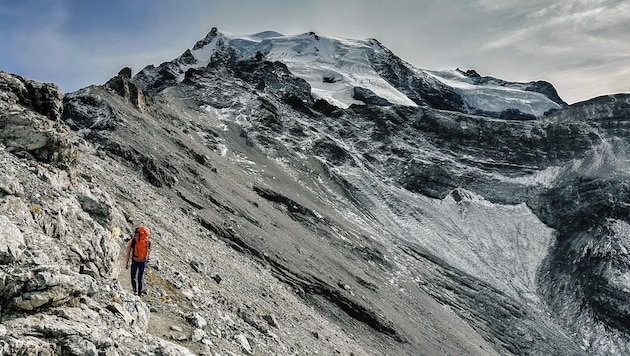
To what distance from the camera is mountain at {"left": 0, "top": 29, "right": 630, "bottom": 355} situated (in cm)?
1238

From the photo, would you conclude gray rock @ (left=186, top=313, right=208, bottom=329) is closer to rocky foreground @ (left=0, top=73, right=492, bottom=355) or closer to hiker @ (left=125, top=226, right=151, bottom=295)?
rocky foreground @ (left=0, top=73, right=492, bottom=355)

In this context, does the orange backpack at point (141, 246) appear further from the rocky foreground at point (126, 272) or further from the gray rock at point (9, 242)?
the gray rock at point (9, 242)

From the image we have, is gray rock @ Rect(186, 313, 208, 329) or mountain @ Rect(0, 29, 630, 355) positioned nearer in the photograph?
mountain @ Rect(0, 29, 630, 355)

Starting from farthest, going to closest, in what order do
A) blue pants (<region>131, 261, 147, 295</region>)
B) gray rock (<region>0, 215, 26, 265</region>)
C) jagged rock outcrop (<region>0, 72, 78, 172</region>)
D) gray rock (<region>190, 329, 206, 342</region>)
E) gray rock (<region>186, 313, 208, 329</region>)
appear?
jagged rock outcrop (<region>0, 72, 78, 172</region>) → blue pants (<region>131, 261, 147, 295</region>) → gray rock (<region>186, 313, 208, 329</region>) → gray rock (<region>190, 329, 206, 342</region>) → gray rock (<region>0, 215, 26, 265</region>)

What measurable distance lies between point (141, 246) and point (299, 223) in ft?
166

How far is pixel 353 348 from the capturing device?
30.7 metres

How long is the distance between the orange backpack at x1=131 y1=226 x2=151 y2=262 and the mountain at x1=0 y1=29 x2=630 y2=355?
3.06ft

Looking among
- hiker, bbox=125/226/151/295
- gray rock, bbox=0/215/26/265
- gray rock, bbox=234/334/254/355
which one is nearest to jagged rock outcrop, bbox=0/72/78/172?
hiker, bbox=125/226/151/295

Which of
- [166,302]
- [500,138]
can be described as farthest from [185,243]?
[500,138]

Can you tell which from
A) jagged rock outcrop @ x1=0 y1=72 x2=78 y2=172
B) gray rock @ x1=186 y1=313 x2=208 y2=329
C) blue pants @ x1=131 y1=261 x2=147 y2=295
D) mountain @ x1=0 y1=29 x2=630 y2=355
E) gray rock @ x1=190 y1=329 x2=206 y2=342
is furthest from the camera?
jagged rock outcrop @ x1=0 y1=72 x2=78 y2=172

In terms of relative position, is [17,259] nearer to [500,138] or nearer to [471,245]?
[471,245]

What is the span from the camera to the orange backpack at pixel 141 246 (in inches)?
544

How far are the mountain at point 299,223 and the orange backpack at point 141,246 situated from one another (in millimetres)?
933

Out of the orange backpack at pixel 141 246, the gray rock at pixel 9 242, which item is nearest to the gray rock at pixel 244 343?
the orange backpack at pixel 141 246
